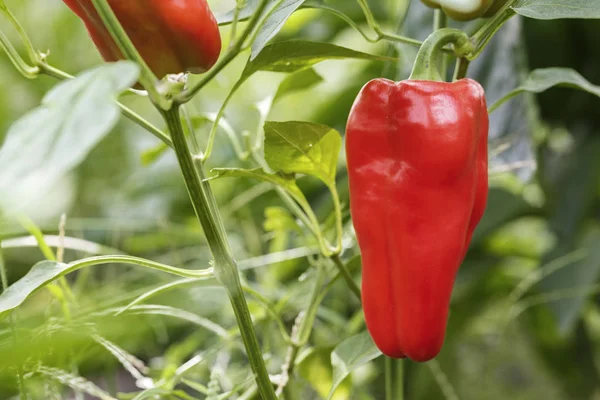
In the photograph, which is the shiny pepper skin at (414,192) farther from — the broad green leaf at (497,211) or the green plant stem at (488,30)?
the broad green leaf at (497,211)

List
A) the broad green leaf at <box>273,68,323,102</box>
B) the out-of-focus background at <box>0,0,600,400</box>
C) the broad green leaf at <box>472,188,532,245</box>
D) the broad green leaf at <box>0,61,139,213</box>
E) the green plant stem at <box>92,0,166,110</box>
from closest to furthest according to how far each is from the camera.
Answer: the broad green leaf at <box>0,61,139,213</box> → the green plant stem at <box>92,0,166,110</box> → the broad green leaf at <box>273,68,323,102</box> → the out-of-focus background at <box>0,0,600,400</box> → the broad green leaf at <box>472,188,532,245</box>

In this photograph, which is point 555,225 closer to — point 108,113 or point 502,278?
point 502,278

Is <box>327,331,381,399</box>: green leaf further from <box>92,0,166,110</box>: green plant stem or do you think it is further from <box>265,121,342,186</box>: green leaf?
<box>92,0,166,110</box>: green plant stem

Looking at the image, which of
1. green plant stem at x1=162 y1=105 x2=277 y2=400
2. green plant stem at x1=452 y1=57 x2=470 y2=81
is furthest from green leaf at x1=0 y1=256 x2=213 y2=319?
green plant stem at x1=452 y1=57 x2=470 y2=81

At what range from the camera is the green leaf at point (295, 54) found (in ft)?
1.47

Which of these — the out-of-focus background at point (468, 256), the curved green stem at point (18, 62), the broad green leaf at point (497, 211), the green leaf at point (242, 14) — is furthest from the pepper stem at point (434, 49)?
the broad green leaf at point (497, 211)

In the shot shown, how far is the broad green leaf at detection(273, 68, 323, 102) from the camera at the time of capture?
61 centimetres

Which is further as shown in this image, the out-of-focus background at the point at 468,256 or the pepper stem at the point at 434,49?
the out-of-focus background at the point at 468,256

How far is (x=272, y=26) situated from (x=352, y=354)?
9.5 inches

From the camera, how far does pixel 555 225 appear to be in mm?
1166

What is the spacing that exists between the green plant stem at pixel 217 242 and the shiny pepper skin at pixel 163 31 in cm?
6

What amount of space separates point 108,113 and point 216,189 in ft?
2.84

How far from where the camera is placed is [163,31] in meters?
0.41

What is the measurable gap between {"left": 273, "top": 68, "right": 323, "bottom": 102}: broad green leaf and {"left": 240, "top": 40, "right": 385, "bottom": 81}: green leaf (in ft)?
0.42
